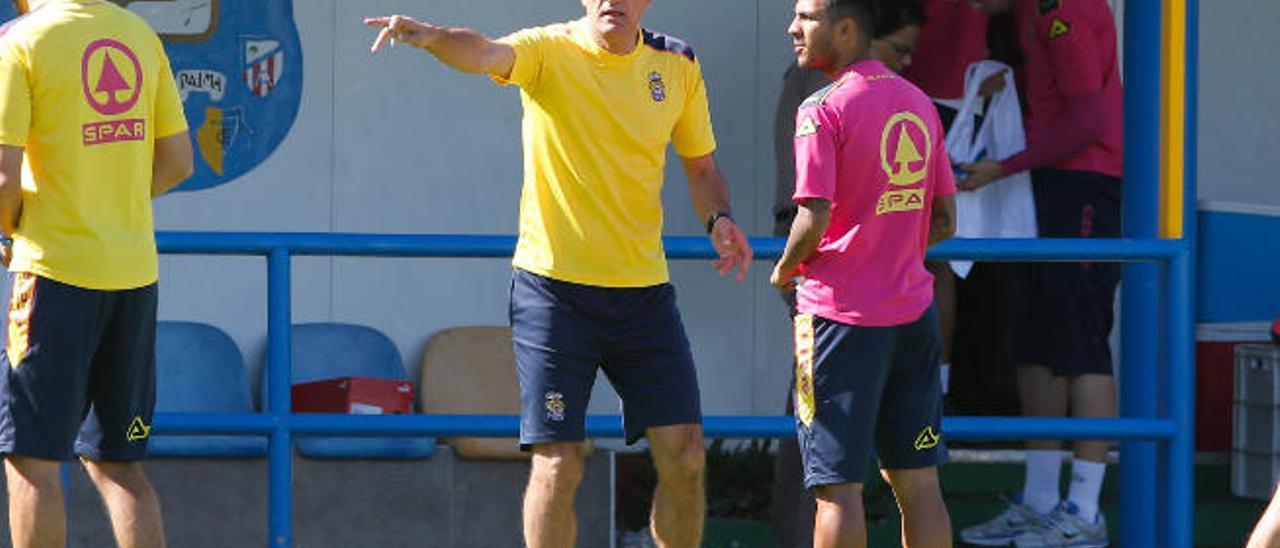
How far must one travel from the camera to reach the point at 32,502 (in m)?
6.05

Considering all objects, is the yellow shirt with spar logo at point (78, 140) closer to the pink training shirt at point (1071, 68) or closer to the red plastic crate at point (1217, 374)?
the pink training shirt at point (1071, 68)

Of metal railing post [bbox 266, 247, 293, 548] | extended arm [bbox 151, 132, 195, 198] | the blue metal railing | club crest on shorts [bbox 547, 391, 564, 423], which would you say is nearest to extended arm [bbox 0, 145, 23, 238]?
extended arm [bbox 151, 132, 195, 198]

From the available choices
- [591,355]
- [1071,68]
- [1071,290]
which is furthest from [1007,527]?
[591,355]

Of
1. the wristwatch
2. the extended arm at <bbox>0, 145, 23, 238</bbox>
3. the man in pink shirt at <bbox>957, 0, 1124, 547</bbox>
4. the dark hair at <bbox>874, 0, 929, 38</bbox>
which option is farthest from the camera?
the man in pink shirt at <bbox>957, 0, 1124, 547</bbox>

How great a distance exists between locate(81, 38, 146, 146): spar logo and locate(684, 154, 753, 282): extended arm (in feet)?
4.68

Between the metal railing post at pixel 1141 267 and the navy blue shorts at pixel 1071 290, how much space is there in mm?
666

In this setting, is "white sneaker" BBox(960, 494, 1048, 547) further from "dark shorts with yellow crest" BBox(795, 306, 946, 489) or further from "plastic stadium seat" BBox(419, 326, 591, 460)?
"dark shorts with yellow crest" BBox(795, 306, 946, 489)

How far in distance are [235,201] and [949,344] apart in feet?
7.93

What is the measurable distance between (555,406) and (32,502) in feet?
4.16

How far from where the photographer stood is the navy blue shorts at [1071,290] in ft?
26.3

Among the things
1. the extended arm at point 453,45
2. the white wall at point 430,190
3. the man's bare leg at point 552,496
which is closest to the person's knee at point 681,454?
the man's bare leg at point 552,496

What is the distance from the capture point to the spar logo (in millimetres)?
6004

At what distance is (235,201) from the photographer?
8.49 m

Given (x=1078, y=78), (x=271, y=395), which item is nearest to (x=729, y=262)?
(x=271, y=395)
